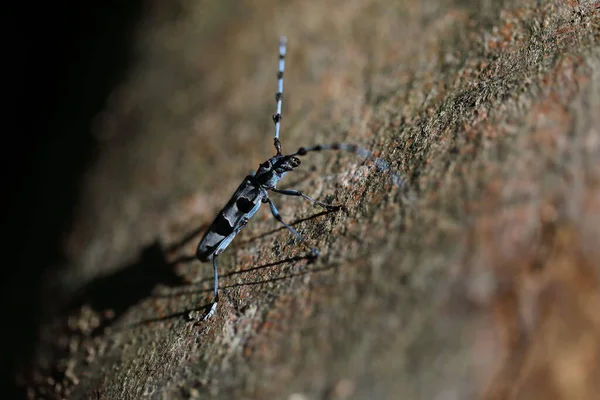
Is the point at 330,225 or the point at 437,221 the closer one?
the point at 437,221

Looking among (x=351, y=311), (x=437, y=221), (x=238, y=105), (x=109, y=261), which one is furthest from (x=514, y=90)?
(x=109, y=261)

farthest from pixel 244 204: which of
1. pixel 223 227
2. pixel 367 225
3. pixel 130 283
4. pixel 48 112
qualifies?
pixel 48 112

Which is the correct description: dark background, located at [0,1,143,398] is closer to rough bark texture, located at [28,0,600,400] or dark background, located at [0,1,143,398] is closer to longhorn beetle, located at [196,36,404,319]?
rough bark texture, located at [28,0,600,400]

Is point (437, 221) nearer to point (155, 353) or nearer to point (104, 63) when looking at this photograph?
point (155, 353)

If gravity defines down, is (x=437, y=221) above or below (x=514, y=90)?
below

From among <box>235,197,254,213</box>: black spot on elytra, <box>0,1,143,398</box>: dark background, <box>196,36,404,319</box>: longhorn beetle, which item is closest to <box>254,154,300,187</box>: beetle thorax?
<box>196,36,404,319</box>: longhorn beetle

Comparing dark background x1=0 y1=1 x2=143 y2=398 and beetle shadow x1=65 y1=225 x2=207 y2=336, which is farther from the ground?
dark background x1=0 y1=1 x2=143 y2=398
